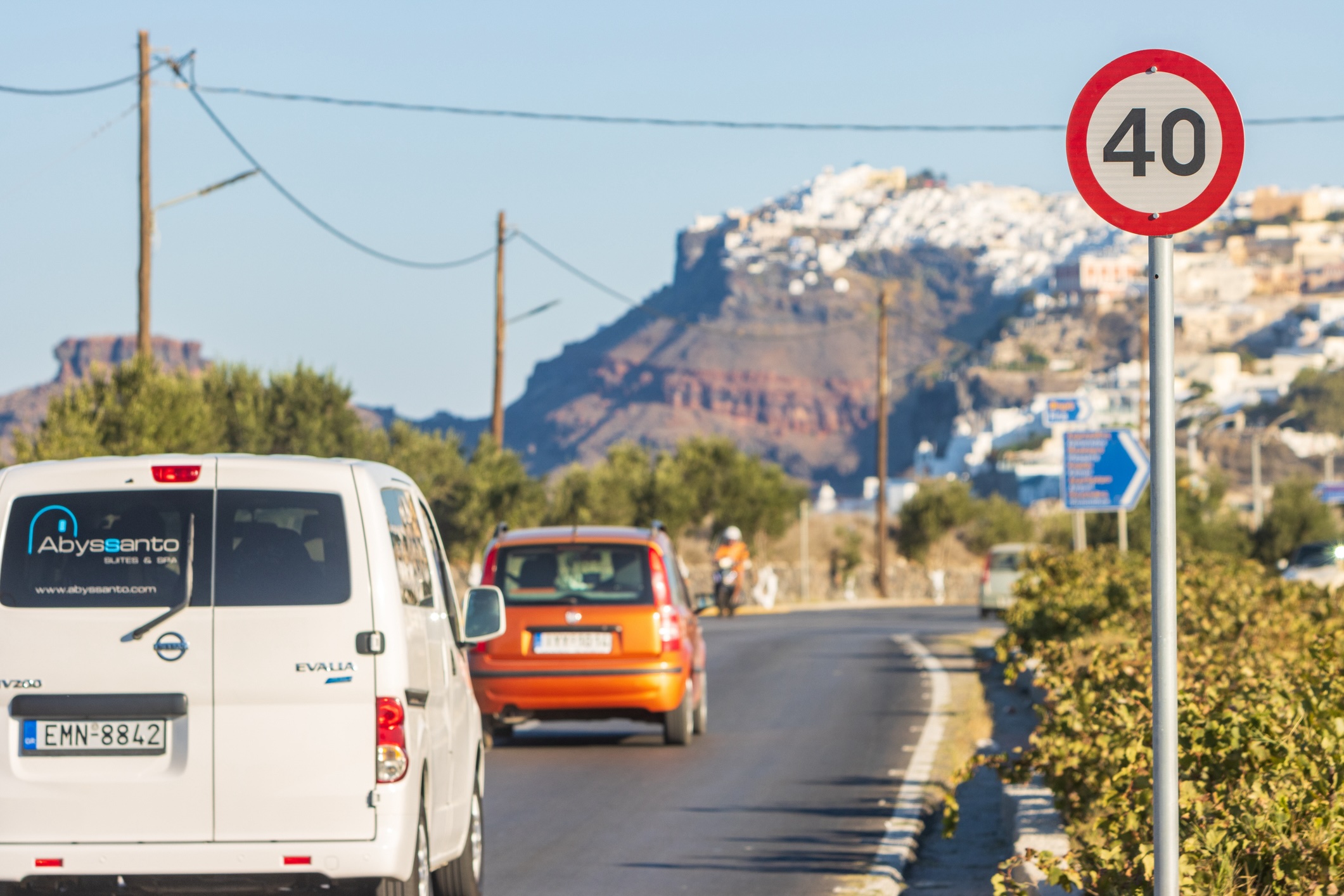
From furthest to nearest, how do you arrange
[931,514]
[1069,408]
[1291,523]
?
[931,514], [1291,523], [1069,408]

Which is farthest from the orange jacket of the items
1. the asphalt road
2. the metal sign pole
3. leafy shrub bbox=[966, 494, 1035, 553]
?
leafy shrub bbox=[966, 494, 1035, 553]

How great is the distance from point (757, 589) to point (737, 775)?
39.7 m

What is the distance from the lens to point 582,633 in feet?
47.0

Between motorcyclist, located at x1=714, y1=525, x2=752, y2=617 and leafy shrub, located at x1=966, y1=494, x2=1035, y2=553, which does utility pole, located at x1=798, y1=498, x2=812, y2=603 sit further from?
leafy shrub, located at x1=966, y1=494, x2=1035, y2=553

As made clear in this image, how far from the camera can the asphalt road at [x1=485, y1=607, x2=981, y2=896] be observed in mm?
9133

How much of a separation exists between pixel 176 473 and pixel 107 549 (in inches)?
13.6

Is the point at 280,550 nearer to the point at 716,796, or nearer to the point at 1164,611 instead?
the point at 1164,611

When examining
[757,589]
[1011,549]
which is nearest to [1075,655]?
[1011,549]

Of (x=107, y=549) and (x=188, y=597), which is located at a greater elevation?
(x=107, y=549)

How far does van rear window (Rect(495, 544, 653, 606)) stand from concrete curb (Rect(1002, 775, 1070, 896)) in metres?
4.19

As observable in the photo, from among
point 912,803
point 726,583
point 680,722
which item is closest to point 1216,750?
point 912,803

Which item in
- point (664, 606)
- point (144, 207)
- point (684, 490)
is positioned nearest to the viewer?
point (664, 606)

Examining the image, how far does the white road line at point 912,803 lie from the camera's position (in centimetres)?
935

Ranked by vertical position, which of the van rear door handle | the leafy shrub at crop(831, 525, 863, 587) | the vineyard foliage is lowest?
the leafy shrub at crop(831, 525, 863, 587)
